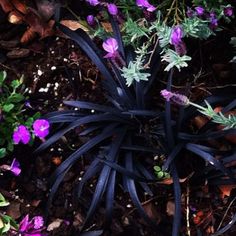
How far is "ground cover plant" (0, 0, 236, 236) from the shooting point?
7.02 feet

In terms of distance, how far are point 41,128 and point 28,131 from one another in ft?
0.20

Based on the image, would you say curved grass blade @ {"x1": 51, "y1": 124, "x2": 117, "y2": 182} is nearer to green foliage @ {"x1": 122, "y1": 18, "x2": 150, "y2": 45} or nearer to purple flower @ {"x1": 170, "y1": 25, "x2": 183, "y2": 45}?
green foliage @ {"x1": 122, "y1": 18, "x2": 150, "y2": 45}

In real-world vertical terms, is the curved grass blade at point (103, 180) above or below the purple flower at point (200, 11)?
below

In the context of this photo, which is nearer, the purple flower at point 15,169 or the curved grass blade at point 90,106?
the purple flower at point 15,169

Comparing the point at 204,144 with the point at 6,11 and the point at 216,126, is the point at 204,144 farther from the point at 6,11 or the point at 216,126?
the point at 6,11

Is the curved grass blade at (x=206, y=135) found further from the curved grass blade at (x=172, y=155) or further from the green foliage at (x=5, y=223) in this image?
the green foliage at (x=5, y=223)

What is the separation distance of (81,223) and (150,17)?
862mm

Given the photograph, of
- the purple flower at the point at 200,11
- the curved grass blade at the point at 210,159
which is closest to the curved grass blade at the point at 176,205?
the curved grass blade at the point at 210,159

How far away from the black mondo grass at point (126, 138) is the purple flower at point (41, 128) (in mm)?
83

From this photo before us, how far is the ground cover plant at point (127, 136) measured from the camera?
84.2 inches

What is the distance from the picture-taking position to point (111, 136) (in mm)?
2312

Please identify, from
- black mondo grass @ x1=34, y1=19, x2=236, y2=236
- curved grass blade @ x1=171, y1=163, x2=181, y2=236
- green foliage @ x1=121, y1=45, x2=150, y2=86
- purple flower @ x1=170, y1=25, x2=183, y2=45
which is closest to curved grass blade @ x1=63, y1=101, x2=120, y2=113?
black mondo grass @ x1=34, y1=19, x2=236, y2=236

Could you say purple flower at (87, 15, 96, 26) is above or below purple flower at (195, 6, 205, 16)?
above

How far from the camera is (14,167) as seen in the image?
212cm
